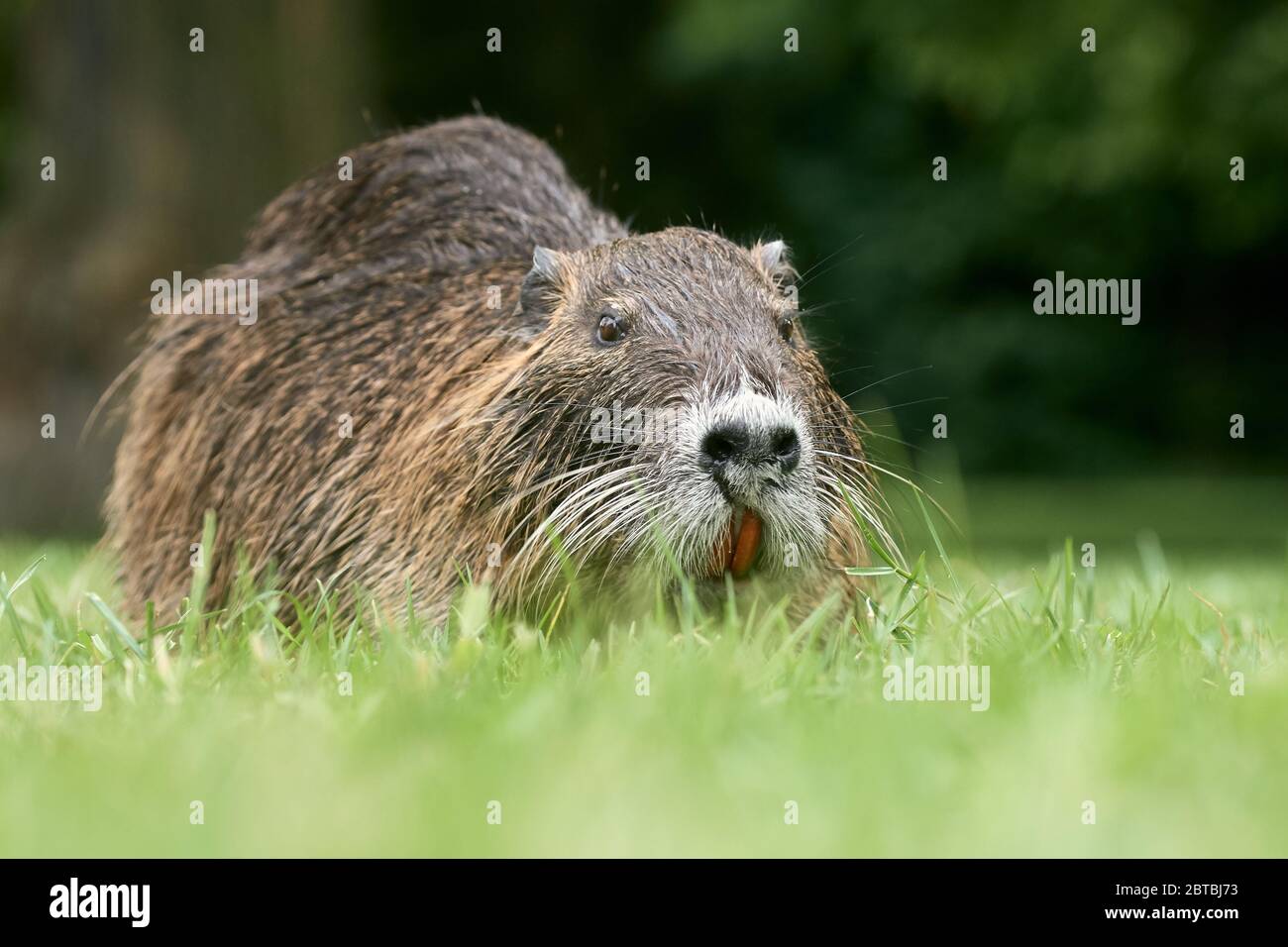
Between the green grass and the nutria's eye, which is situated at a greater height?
the nutria's eye

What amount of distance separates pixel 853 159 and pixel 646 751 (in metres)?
17.3

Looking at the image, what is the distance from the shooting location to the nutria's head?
2.97 m

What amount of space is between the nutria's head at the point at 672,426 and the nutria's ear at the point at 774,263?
12 mm

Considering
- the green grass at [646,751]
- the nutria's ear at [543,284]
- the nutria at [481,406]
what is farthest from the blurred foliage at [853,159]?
the green grass at [646,751]

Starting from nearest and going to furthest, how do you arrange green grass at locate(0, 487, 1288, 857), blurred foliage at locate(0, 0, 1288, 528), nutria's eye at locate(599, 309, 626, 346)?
green grass at locate(0, 487, 1288, 857), nutria's eye at locate(599, 309, 626, 346), blurred foliage at locate(0, 0, 1288, 528)

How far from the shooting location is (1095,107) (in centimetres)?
1248

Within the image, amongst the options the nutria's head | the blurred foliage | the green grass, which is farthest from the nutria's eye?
the blurred foliage

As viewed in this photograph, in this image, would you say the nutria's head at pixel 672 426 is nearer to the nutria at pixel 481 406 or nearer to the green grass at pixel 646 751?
the nutria at pixel 481 406

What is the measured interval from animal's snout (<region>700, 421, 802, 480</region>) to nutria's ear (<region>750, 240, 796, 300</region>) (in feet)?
2.60

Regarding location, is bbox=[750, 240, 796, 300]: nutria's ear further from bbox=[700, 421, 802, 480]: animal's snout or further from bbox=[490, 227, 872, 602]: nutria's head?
bbox=[700, 421, 802, 480]: animal's snout

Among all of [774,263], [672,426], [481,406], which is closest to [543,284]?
[481,406]

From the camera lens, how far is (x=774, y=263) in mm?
3711

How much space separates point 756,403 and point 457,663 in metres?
0.76
